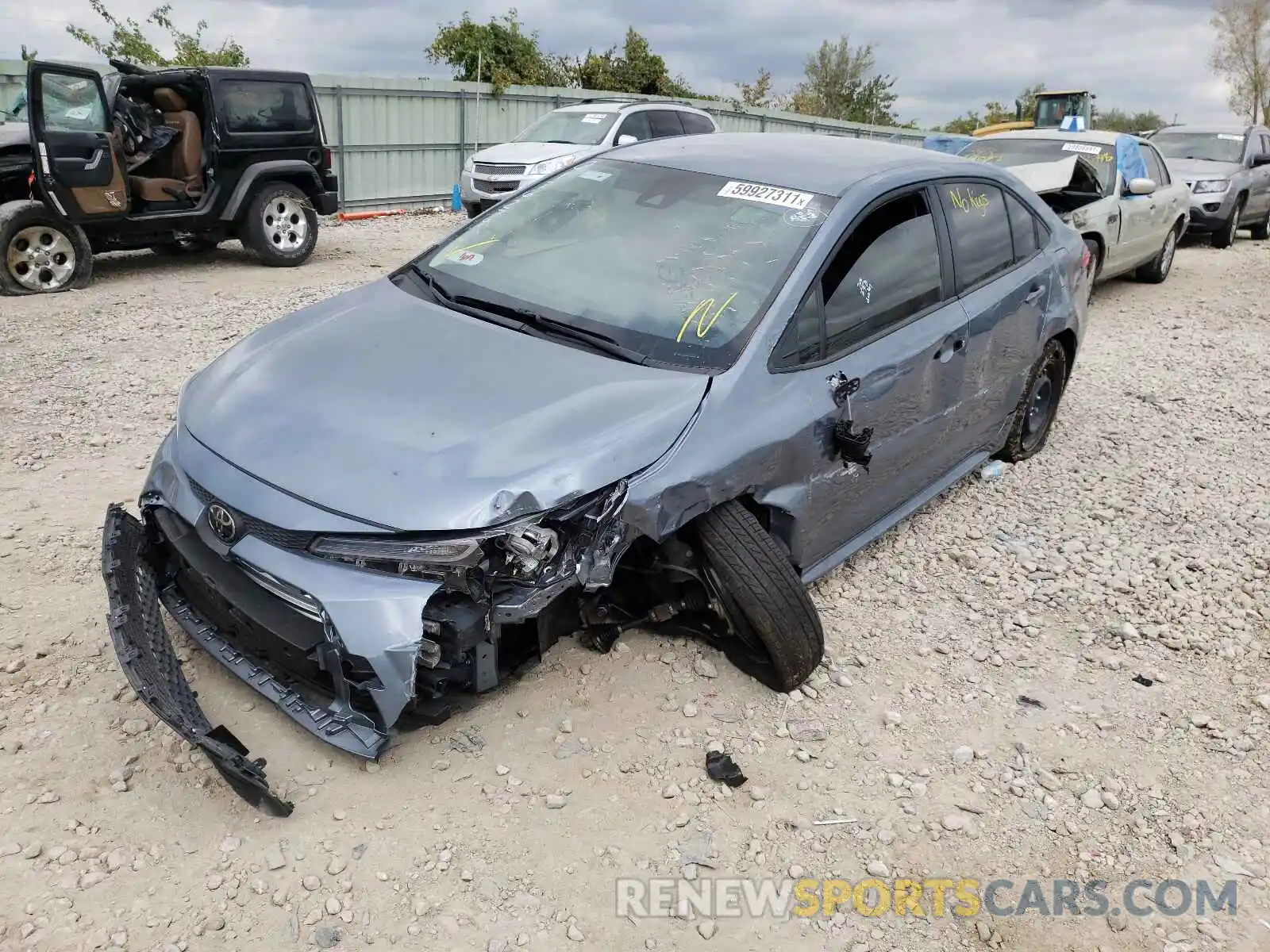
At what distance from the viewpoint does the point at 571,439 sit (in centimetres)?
271

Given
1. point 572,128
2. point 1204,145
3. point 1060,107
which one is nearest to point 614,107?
point 572,128

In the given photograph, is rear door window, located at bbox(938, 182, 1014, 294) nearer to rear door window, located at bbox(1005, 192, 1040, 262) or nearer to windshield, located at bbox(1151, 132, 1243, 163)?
rear door window, located at bbox(1005, 192, 1040, 262)

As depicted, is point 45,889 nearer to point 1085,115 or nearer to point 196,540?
point 196,540

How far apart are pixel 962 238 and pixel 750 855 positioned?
2.80 metres

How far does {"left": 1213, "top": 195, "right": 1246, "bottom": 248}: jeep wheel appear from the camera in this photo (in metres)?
13.8

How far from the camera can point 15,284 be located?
26.4 feet

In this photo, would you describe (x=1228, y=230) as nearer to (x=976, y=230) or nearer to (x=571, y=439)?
(x=976, y=230)

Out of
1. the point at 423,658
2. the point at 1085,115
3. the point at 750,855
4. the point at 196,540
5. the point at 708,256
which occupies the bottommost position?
the point at 750,855

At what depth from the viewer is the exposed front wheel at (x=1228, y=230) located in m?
13.8

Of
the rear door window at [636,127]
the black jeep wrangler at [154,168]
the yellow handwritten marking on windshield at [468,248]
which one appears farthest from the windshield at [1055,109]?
the yellow handwritten marking on windshield at [468,248]

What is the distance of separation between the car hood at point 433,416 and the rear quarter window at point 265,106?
711cm

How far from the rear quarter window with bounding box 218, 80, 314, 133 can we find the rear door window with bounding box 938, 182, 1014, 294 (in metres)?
7.66

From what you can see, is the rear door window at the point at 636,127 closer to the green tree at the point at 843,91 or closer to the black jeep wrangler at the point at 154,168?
the black jeep wrangler at the point at 154,168

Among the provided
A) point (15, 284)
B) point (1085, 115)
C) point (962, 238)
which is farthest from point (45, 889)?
point (1085, 115)
